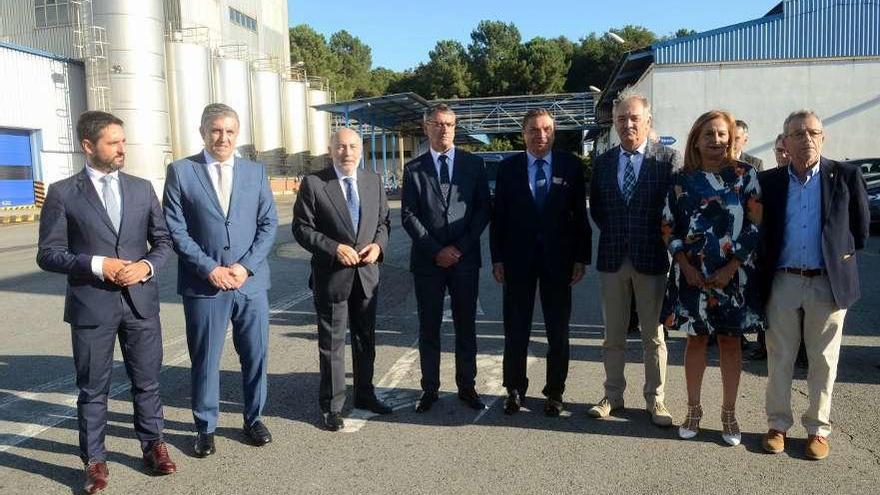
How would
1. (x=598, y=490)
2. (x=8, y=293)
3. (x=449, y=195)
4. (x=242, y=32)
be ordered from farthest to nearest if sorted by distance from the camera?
1. (x=242, y=32)
2. (x=8, y=293)
3. (x=449, y=195)
4. (x=598, y=490)

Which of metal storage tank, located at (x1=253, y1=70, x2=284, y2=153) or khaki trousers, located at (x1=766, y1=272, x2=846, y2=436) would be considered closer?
khaki trousers, located at (x1=766, y1=272, x2=846, y2=436)

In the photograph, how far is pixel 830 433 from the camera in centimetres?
430

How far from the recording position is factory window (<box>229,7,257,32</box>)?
1779 inches

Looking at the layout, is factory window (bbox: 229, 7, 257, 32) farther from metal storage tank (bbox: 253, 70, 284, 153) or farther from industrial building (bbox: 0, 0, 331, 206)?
metal storage tank (bbox: 253, 70, 284, 153)

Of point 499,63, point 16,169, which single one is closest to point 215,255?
point 16,169

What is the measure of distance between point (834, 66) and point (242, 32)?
3710cm

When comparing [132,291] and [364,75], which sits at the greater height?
[364,75]

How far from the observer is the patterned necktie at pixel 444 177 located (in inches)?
192

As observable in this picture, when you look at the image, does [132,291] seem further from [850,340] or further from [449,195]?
[850,340]

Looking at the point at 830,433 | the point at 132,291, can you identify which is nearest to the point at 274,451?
the point at 132,291

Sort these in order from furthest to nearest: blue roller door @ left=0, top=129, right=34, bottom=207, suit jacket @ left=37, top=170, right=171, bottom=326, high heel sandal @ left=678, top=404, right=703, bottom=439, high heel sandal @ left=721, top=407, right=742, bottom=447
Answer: blue roller door @ left=0, top=129, right=34, bottom=207, high heel sandal @ left=678, top=404, right=703, bottom=439, high heel sandal @ left=721, top=407, right=742, bottom=447, suit jacket @ left=37, top=170, right=171, bottom=326

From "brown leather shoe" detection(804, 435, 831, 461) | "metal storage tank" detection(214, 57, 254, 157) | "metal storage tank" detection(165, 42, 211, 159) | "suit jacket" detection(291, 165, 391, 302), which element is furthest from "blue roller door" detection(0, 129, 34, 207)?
"brown leather shoe" detection(804, 435, 831, 461)

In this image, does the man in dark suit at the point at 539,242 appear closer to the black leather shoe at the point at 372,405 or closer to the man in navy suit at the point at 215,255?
the black leather shoe at the point at 372,405

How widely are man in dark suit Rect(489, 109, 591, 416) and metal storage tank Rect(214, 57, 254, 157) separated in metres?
38.1
